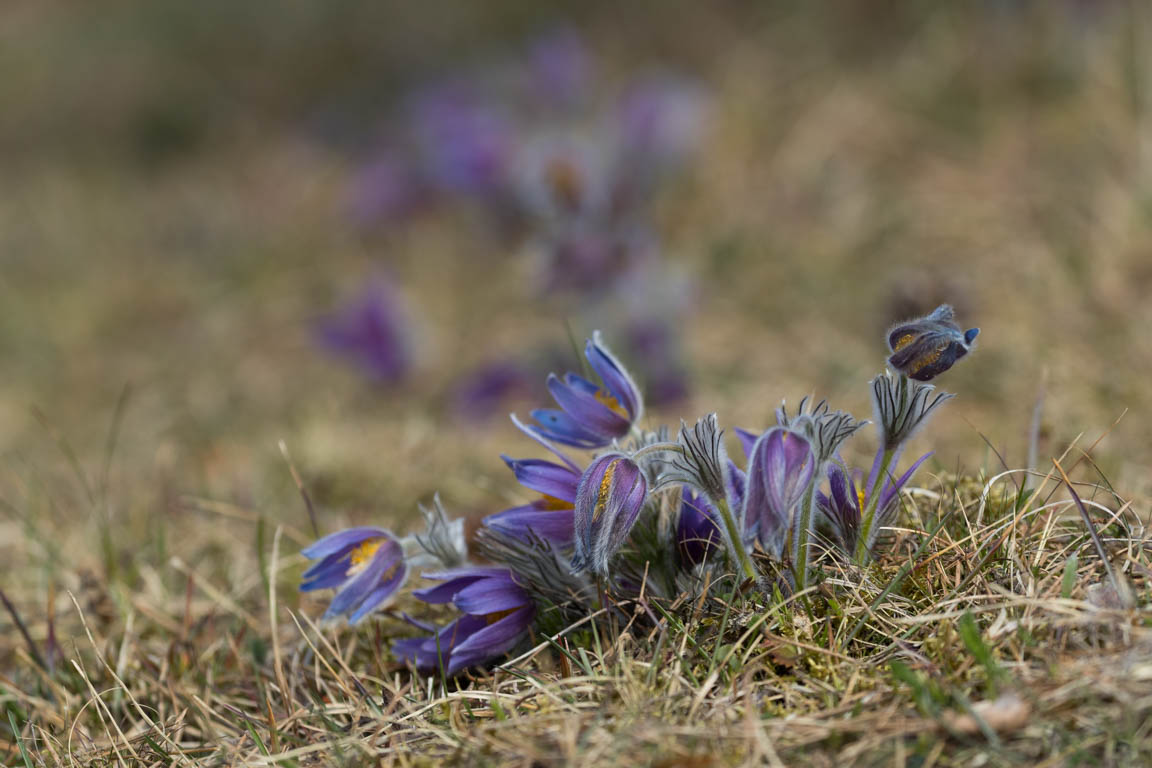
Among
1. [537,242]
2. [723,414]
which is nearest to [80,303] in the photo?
[537,242]

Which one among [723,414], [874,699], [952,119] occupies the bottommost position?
[874,699]

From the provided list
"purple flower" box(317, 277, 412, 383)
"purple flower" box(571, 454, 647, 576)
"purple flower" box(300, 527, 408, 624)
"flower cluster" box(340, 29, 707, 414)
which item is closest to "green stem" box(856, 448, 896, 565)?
"purple flower" box(571, 454, 647, 576)

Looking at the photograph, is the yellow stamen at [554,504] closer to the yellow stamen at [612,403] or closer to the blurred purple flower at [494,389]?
the yellow stamen at [612,403]

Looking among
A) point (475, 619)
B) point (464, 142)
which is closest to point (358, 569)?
point (475, 619)

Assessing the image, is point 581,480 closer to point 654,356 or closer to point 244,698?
point 244,698

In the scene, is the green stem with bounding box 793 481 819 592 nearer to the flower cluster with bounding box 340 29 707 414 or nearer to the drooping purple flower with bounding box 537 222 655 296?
the flower cluster with bounding box 340 29 707 414

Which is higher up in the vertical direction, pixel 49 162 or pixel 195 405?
pixel 49 162
